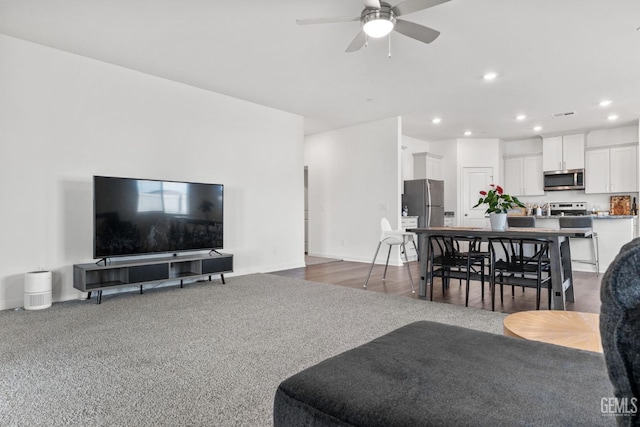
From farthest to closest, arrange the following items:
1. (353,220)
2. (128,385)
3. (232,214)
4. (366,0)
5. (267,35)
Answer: (353,220) → (232,214) → (267,35) → (366,0) → (128,385)

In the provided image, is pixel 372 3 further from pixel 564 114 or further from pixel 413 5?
pixel 564 114

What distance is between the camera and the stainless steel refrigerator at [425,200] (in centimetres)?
769

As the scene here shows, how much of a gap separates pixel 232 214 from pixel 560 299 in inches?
169

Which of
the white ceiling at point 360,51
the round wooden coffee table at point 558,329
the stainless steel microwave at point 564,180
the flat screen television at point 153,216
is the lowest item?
the round wooden coffee table at point 558,329

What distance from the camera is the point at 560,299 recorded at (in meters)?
3.50

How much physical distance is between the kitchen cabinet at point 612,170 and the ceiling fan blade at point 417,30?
21.4ft

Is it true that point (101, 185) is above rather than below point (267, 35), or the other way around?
below

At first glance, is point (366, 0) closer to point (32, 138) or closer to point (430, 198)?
point (32, 138)

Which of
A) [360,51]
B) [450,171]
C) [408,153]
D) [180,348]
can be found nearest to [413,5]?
[360,51]

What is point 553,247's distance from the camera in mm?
3529

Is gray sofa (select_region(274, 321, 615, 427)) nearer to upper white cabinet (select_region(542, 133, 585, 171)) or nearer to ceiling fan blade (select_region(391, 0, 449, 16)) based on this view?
ceiling fan blade (select_region(391, 0, 449, 16))

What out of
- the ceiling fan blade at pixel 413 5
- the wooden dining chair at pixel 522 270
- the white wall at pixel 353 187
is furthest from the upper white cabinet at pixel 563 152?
the ceiling fan blade at pixel 413 5

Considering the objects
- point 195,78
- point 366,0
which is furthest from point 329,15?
point 195,78

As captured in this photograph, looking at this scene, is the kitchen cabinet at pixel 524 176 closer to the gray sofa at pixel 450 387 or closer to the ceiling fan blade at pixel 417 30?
the ceiling fan blade at pixel 417 30
